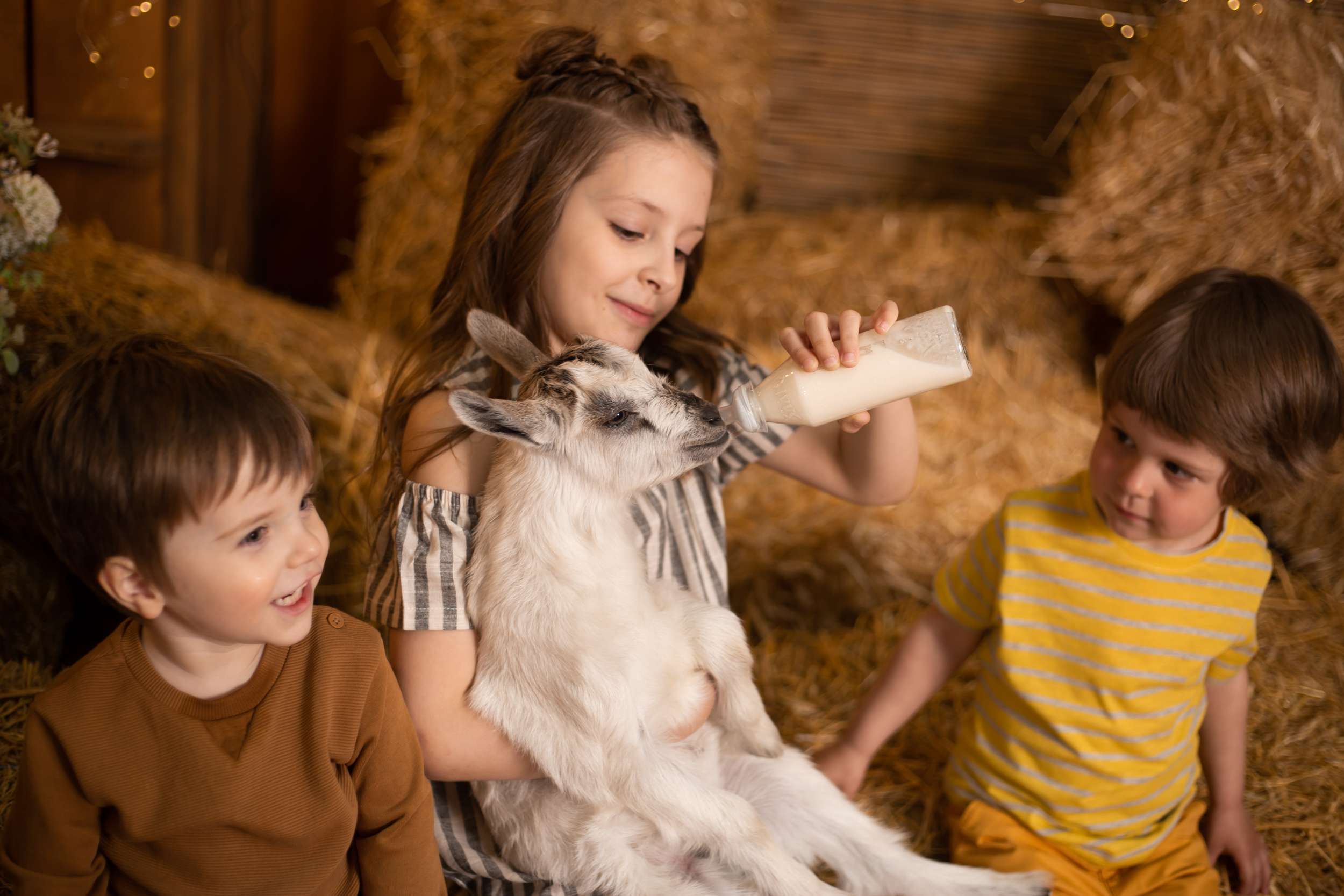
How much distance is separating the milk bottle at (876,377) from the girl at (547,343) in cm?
3

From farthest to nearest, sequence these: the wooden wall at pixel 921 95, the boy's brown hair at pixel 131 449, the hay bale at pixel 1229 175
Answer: the wooden wall at pixel 921 95 < the hay bale at pixel 1229 175 < the boy's brown hair at pixel 131 449

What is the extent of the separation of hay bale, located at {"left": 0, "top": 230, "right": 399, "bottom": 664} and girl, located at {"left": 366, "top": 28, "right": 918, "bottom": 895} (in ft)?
1.82

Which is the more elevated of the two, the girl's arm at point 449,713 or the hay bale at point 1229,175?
the hay bale at point 1229,175

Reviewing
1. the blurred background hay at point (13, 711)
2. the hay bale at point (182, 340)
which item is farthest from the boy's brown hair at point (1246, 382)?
the blurred background hay at point (13, 711)

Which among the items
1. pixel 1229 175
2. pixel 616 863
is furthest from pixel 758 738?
pixel 1229 175

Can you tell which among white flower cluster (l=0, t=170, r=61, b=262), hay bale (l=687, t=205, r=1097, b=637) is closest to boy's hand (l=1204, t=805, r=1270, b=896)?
hay bale (l=687, t=205, r=1097, b=637)

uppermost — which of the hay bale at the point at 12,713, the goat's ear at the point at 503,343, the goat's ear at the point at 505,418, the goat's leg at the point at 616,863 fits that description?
the goat's ear at the point at 503,343

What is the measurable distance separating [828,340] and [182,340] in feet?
5.39

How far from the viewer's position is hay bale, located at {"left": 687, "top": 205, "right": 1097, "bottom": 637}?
3332 millimetres

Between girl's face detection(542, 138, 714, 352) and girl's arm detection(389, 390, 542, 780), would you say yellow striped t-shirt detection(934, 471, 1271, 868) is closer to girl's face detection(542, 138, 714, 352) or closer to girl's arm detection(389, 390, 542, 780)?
girl's face detection(542, 138, 714, 352)

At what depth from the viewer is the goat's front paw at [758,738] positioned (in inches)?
76.5

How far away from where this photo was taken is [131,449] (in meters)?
1.30

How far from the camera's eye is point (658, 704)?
1.78 meters

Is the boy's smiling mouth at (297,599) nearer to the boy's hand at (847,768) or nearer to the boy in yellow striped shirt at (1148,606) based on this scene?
Result: the boy's hand at (847,768)
